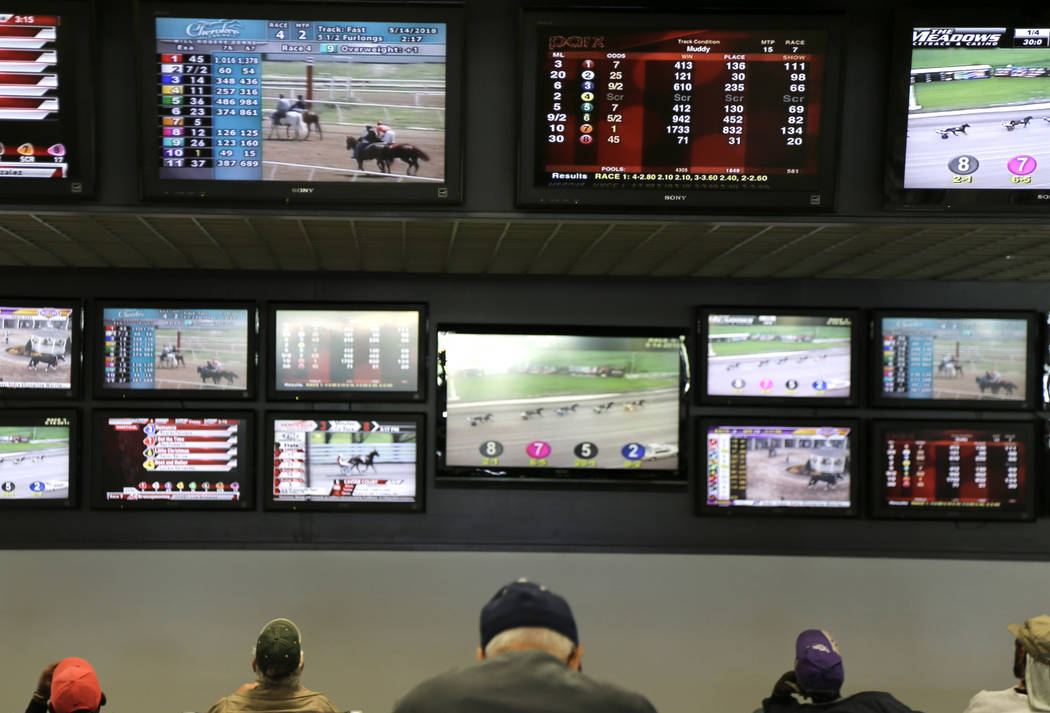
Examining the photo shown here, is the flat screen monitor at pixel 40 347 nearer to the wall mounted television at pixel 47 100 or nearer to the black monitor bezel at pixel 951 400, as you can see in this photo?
the wall mounted television at pixel 47 100

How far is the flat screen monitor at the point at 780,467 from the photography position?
329 centimetres

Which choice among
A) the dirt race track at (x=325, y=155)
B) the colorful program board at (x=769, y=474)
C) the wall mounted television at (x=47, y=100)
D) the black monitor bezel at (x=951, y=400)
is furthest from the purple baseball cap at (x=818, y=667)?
the wall mounted television at (x=47, y=100)

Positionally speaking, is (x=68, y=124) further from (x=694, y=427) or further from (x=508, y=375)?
(x=694, y=427)

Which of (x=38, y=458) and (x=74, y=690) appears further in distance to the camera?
(x=38, y=458)

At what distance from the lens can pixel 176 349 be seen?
3.22 m

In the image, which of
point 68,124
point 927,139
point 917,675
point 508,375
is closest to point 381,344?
point 508,375

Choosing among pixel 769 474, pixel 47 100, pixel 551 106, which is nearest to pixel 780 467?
pixel 769 474

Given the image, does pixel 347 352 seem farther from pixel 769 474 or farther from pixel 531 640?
pixel 531 640

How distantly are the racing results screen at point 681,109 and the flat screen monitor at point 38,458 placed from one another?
2.27 metres

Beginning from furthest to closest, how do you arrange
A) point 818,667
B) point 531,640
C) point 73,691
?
point 818,667
point 73,691
point 531,640

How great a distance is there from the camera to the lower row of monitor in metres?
3.19

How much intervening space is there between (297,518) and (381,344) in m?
0.82

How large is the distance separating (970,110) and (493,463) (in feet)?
6.96

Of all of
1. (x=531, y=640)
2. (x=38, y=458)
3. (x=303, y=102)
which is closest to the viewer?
(x=531, y=640)
